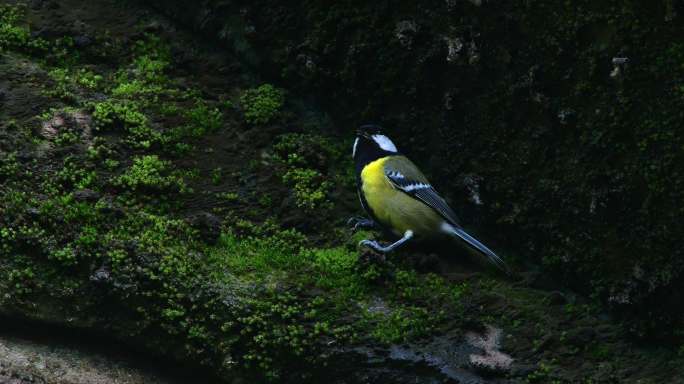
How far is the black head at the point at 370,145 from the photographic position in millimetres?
5656

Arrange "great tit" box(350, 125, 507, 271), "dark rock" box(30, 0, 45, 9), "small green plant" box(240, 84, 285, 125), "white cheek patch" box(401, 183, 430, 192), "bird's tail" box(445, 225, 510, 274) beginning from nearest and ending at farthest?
1. "bird's tail" box(445, 225, 510, 274)
2. "great tit" box(350, 125, 507, 271)
3. "white cheek patch" box(401, 183, 430, 192)
4. "small green plant" box(240, 84, 285, 125)
5. "dark rock" box(30, 0, 45, 9)

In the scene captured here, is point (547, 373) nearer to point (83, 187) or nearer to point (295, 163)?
point (295, 163)

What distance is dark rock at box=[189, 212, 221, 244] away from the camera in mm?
5285

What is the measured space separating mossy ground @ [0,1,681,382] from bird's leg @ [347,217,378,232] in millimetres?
105

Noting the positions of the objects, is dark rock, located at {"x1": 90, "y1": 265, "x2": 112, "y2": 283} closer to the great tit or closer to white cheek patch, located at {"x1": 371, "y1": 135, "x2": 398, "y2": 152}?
the great tit

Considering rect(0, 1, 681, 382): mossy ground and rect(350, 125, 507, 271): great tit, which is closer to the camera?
rect(0, 1, 681, 382): mossy ground

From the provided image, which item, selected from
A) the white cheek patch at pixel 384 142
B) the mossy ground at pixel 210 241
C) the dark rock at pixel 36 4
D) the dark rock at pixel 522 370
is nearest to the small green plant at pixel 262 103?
the mossy ground at pixel 210 241

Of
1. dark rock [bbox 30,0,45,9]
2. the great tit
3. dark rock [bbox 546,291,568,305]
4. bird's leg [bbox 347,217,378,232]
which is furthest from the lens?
dark rock [bbox 30,0,45,9]

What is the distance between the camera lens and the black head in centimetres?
566

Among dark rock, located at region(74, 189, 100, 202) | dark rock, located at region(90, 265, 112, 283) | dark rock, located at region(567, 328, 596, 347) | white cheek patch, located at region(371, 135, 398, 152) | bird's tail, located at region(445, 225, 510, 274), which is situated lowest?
dark rock, located at region(90, 265, 112, 283)

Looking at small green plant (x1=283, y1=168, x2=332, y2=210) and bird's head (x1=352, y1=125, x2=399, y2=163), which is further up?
bird's head (x1=352, y1=125, x2=399, y2=163)

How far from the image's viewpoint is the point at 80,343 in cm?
507

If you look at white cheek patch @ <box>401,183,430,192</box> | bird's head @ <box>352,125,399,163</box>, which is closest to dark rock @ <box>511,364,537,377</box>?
white cheek patch @ <box>401,183,430,192</box>

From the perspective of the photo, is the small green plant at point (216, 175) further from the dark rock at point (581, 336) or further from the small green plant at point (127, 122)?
the dark rock at point (581, 336)
